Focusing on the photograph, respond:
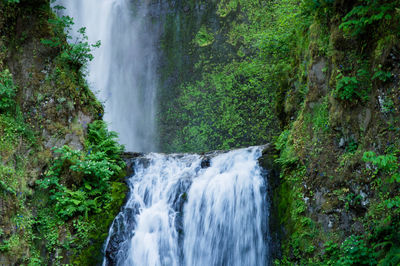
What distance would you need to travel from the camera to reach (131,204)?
7910mm

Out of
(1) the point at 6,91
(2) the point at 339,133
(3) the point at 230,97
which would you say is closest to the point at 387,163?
(2) the point at 339,133

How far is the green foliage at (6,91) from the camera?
6.95m

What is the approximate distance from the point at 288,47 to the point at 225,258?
22.1 feet

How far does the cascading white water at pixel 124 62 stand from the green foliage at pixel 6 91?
38.0ft

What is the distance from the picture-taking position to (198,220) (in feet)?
24.0

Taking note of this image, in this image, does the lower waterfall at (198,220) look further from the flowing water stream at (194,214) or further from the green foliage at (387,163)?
the green foliage at (387,163)

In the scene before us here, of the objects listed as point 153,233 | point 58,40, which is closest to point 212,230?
point 153,233

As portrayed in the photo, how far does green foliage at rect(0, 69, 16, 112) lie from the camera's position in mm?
A: 6945

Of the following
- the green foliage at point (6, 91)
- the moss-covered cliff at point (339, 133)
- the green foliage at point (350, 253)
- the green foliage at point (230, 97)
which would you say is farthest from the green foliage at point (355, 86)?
the green foliage at point (230, 97)

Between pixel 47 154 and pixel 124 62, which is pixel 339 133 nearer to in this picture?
pixel 47 154

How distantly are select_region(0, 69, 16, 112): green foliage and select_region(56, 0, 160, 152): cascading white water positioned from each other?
38.0 ft

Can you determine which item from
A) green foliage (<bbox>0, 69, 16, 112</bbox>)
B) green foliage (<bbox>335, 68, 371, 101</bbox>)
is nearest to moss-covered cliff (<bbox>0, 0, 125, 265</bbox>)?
green foliage (<bbox>0, 69, 16, 112</bbox>)

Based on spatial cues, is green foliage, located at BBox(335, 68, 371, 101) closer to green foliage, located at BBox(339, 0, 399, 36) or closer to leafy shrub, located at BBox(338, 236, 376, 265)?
green foliage, located at BBox(339, 0, 399, 36)

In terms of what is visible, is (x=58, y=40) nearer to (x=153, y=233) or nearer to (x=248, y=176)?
(x=153, y=233)
